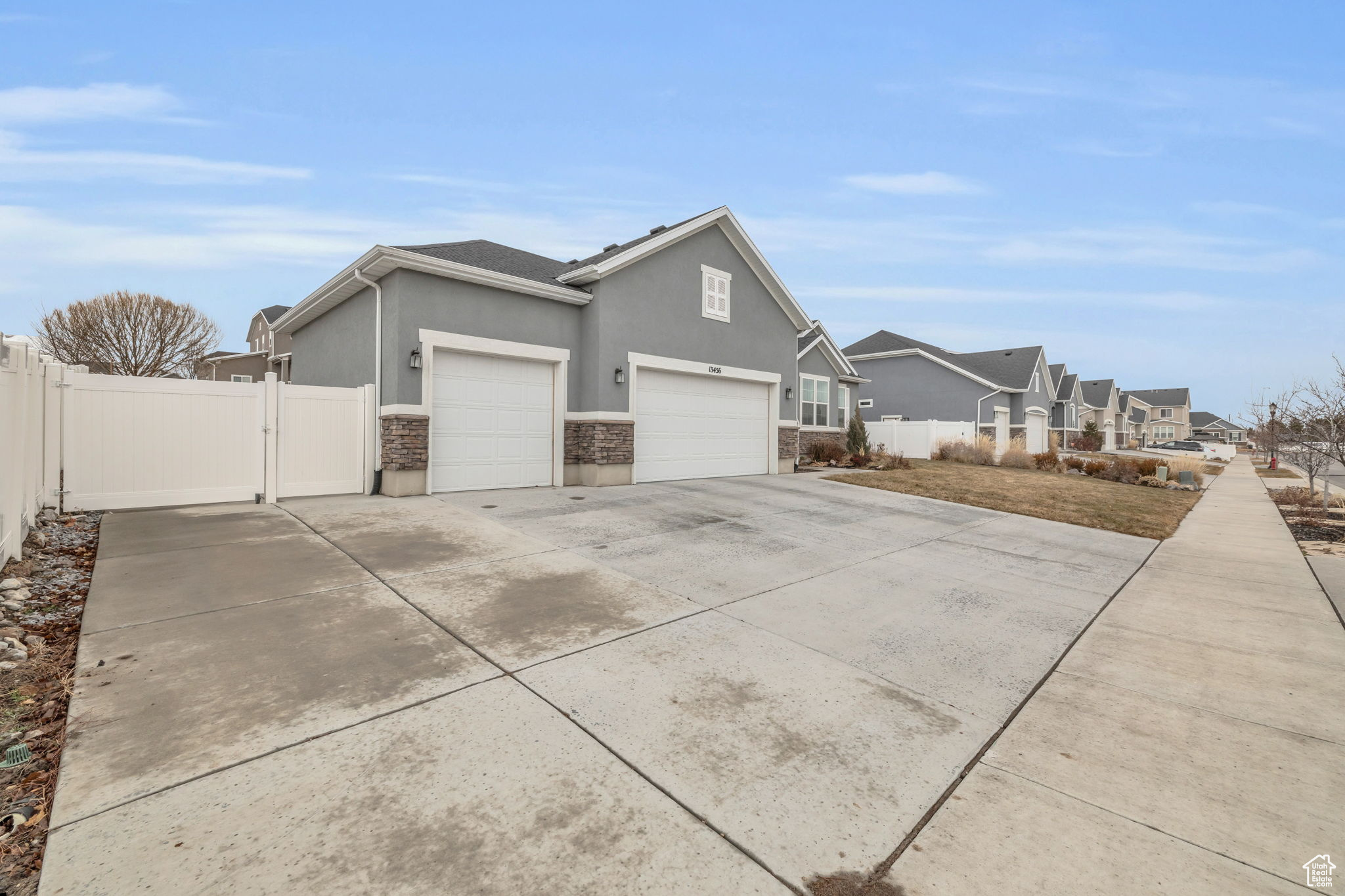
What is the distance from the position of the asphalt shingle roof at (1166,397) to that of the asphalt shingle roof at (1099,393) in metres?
29.8

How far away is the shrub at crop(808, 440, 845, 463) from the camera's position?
19109 mm

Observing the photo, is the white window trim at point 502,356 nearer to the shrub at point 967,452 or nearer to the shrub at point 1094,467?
the shrub at point 967,452

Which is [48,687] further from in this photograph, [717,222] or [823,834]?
Answer: [717,222]

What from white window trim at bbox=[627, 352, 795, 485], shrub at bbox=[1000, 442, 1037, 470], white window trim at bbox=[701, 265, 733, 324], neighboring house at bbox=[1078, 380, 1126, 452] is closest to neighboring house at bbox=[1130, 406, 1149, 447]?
neighboring house at bbox=[1078, 380, 1126, 452]

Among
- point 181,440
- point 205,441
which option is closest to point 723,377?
point 205,441

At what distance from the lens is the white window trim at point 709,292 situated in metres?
13.7

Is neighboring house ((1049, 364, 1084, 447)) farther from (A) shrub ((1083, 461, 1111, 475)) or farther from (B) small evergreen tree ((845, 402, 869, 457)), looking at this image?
(B) small evergreen tree ((845, 402, 869, 457))

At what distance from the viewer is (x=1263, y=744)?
2988 millimetres

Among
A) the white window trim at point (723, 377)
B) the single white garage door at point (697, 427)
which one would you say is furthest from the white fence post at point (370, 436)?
the single white garage door at point (697, 427)

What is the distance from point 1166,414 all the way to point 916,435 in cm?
7618

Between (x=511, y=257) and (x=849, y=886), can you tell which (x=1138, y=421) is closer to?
(x=511, y=257)

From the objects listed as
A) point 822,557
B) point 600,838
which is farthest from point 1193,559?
point 600,838

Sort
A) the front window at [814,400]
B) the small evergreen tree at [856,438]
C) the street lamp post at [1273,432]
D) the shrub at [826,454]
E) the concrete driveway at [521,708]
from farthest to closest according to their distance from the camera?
the small evergreen tree at [856,438], the front window at [814,400], the shrub at [826,454], the street lamp post at [1273,432], the concrete driveway at [521,708]

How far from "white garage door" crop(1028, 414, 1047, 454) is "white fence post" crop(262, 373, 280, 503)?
35724 mm
